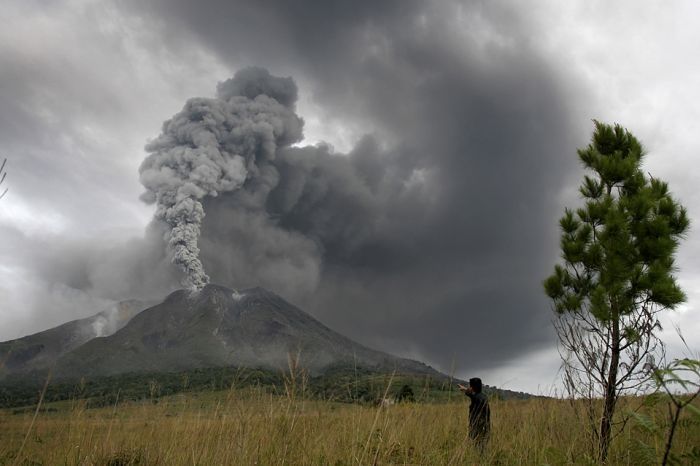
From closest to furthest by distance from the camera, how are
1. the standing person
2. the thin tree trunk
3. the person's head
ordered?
the thin tree trunk → the standing person → the person's head

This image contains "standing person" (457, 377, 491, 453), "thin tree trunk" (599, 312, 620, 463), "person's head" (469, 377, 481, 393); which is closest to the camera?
"thin tree trunk" (599, 312, 620, 463)

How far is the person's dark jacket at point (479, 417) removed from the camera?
6.17 metres

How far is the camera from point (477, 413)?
695 centimetres

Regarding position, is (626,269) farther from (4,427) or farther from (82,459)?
(4,427)

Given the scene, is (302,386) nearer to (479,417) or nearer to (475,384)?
(479,417)

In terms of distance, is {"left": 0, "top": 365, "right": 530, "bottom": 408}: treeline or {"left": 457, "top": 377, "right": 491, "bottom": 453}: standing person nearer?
{"left": 0, "top": 365, "right": 530, "bottom": 408}: treeline

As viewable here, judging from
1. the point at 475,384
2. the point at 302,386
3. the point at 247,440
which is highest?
the point at 475,384

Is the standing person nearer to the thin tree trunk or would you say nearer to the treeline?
the treeline

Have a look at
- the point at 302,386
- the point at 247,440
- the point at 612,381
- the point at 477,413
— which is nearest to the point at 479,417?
the point at 477,413

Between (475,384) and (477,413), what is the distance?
1.88ft

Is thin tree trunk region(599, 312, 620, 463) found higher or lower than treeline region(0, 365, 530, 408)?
higher

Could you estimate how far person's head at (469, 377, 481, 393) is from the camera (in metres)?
7.37

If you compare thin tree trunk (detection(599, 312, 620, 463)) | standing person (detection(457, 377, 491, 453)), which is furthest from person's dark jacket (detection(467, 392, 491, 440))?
thin tree trunk (detection(599, 312, 620, 463))

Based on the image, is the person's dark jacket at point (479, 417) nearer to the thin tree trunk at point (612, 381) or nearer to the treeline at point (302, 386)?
the treeline at point (302, 386)
